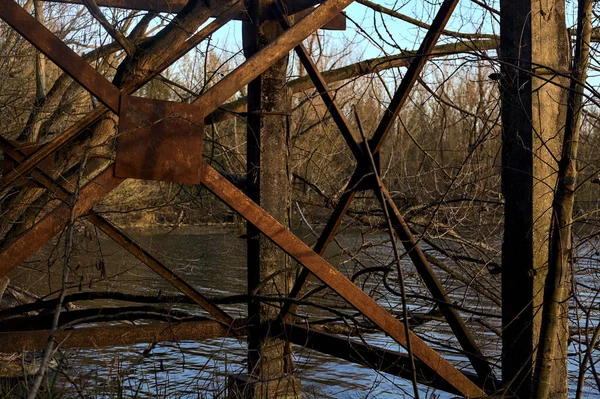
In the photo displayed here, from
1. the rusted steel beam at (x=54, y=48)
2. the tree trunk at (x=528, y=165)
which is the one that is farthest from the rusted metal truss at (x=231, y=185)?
the tree trunk at (x=528, y=165)

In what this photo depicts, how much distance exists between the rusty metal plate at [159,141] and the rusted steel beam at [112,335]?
3.98 ft

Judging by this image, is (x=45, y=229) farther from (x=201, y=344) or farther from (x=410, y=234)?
(x=201, y=344)

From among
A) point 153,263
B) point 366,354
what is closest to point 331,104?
point 366,354

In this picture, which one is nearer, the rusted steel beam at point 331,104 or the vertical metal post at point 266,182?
the rusted steel beam at point 331,104

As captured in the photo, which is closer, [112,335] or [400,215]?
[400,215]

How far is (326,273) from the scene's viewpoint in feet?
12.9

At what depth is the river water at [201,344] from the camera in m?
4.82

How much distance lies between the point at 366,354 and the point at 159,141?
1847 millimetres

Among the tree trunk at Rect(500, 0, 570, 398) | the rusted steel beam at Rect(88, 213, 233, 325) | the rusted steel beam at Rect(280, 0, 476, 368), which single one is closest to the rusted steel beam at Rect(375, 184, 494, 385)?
the rusted steel beam at Rect(280, 0, 476, 368)

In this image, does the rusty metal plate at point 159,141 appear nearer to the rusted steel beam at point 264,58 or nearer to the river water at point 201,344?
the rusted steel beam at point 264,58

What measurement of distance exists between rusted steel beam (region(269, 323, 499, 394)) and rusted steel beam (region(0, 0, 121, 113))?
182cm

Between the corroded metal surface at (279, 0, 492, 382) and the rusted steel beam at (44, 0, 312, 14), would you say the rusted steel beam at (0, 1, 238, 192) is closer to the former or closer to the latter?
the rusted steel beam at (44, 0, 312, 14)

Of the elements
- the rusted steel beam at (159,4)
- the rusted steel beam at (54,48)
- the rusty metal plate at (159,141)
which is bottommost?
the rusty metal plate at (159,141)

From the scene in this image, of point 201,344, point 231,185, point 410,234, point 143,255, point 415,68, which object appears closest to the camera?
point 231,185
